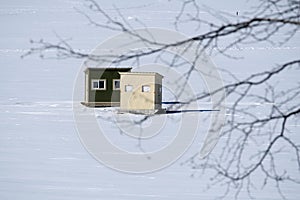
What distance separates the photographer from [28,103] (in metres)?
9.38

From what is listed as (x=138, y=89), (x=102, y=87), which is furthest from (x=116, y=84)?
(x=138, y=89)

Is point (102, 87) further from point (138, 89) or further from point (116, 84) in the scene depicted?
point (138, 89)

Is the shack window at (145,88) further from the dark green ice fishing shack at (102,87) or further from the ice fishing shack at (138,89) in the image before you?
the dark green ice fishing shack at (102,87)

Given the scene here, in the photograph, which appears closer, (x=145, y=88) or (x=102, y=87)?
(x=145, y=88)

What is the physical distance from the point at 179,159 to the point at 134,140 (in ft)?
3.53

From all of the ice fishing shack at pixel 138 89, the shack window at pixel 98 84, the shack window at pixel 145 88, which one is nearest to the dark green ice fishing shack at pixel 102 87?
the shack window at pixel 98 84

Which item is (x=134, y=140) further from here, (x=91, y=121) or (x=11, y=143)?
(x=91, y=121)

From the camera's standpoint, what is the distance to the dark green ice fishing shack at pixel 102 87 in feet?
27.2

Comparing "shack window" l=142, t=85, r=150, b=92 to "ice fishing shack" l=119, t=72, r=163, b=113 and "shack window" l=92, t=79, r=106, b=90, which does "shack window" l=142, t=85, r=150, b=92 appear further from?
"shack window" l=92, t=79, r=106, b=90

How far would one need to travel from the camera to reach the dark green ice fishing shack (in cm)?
830

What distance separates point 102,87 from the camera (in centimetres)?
833

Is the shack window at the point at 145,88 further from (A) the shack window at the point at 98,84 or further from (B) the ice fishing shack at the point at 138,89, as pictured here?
(A) the shack window at the point at 98,84

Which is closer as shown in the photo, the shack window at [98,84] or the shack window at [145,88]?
the shack window at [145,88]

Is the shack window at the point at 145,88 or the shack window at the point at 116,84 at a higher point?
the shack window at the point at 116,84
